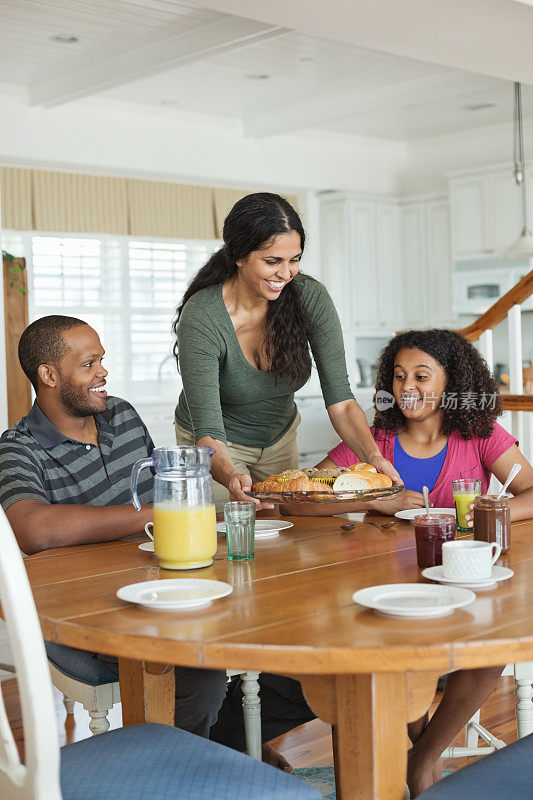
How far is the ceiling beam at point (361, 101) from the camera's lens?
20.2ft

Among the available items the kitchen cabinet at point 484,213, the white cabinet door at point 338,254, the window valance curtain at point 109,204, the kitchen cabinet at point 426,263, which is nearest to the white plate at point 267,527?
the window valance curtain at point 109,204

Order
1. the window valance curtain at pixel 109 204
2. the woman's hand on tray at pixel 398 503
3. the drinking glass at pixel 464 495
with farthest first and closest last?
the window valance curtain at pixel 109 204 < the woman's hand on tray at pixel 398 503 < the drinking glass at pixel 464 495

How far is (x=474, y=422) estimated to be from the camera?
248cm

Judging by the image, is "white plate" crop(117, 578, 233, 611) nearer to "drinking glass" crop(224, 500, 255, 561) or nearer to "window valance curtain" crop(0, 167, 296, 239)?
"drinking glass" crop(224, 500, 255, 561)

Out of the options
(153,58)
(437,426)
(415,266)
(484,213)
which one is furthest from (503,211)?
(437,426)

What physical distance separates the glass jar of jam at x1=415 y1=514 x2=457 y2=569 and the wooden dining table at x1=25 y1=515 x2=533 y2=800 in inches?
1.3

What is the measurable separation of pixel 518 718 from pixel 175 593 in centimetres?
113

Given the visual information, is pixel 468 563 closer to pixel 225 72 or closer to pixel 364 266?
pixel 225 72

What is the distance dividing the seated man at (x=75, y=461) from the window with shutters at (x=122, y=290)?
4691mm

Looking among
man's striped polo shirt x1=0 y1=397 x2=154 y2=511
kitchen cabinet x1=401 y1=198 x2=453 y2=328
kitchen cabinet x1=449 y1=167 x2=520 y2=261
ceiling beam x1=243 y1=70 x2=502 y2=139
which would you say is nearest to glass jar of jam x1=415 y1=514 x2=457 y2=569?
man's striped polo shirt x1=0 y1=397 x2=154 y2=511

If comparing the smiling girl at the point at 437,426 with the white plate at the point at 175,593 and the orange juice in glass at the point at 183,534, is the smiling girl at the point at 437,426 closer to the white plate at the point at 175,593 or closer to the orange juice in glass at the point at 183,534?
the orange juice in glass at the point at 183,534

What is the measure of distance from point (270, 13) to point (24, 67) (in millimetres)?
2785

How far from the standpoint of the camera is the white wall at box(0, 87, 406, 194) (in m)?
6.42

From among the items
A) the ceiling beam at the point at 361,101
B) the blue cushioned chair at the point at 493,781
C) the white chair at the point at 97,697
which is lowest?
the white chair at the point at 97,697
